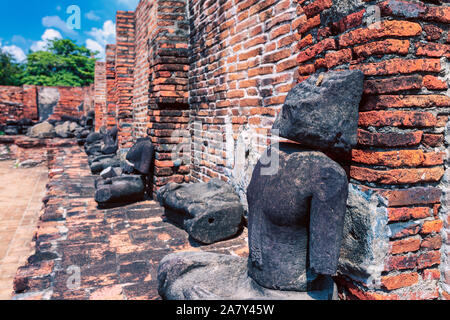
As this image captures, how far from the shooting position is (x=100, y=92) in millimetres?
11570

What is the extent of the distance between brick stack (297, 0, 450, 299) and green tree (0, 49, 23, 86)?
27556 millimetres

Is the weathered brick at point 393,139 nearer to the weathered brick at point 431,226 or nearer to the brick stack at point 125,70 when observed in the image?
the weathered brick at point 431,226

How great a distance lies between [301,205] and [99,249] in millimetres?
1930

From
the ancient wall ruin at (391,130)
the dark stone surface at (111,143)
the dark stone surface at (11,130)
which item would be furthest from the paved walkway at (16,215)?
the dark stone surface at (11,130)

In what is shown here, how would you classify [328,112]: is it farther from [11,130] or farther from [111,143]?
[11,130]

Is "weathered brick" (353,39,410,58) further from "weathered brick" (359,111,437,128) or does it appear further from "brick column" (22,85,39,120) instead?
"brick column" (22,85,39,120)

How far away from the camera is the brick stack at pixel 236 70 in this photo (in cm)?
236

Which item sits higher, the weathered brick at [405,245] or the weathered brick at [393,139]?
the weathered brick at [393,139]

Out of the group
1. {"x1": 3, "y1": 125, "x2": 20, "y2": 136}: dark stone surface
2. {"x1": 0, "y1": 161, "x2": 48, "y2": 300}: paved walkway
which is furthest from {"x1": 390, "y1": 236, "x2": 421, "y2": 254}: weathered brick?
{"x1": 3, "y1": 125, "x2": 20, "y2": 136}: dark stone surface

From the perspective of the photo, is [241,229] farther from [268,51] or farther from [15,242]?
[15,242]

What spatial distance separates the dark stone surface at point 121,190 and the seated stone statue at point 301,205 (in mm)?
2402

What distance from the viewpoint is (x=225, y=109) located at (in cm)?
329

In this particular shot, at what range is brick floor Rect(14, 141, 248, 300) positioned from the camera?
1915 millimetres

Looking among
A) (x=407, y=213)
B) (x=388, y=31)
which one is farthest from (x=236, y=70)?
(x=407, y=213)
